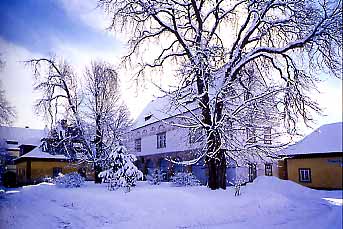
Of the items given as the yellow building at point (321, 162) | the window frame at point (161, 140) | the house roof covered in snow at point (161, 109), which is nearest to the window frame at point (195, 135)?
the house roof covered in snow at point (161, 109)

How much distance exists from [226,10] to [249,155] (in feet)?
4.15

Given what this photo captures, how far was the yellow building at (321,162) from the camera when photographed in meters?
1.73

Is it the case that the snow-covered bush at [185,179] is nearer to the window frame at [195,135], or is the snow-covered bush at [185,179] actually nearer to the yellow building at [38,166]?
the window frame at [195,135]

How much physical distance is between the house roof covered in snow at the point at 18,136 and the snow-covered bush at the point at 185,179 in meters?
1.25

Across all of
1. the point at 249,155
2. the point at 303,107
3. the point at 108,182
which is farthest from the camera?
the point at 249,155

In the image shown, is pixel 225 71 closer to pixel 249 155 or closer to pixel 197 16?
pixel 197 16

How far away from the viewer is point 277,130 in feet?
9.50

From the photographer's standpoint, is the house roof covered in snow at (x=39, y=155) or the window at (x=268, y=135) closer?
the house roof covered in snow at (x=39, y=155)

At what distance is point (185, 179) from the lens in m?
2.71

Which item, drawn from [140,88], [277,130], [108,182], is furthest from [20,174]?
[277,130]

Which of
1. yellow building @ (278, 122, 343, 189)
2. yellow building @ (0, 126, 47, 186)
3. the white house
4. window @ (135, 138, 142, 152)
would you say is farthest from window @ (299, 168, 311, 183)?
window @ (135, 138, 142, 152)

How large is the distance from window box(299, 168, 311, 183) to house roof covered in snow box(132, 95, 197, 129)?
3.76ft

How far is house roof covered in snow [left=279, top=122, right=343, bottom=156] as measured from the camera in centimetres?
175

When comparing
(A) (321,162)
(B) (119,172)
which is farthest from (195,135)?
(A) (321,162)
